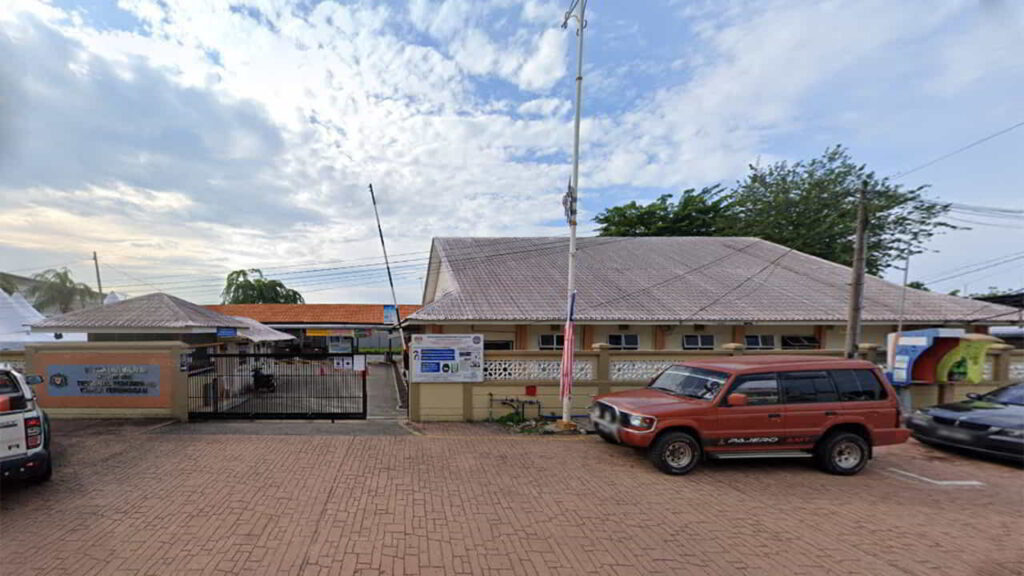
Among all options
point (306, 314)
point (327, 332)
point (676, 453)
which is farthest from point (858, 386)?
point (306, 314)

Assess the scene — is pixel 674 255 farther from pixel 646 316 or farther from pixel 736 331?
pixel 646 316

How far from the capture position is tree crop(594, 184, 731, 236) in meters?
27.6

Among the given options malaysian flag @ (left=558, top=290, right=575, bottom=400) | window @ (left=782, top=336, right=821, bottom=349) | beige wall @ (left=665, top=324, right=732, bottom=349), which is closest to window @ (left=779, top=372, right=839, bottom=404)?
malaysian flag @ (left=558, top=290, right=575, bottom=400)

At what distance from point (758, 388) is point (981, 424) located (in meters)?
4.58

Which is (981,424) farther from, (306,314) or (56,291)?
(56,291)

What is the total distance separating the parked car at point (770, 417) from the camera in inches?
256

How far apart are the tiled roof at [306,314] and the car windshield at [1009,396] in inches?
1148

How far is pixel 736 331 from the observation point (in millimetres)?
14055

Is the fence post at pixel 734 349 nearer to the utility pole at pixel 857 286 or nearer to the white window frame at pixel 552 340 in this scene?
the utility pole at pixel 857 286

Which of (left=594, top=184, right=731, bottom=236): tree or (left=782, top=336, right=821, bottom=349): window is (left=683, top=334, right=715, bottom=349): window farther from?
(left=594, top=184, right=731, bottom=236): tree

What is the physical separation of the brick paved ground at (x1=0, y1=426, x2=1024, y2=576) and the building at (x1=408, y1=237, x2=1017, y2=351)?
525 centimetres

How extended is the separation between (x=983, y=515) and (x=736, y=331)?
8.84m

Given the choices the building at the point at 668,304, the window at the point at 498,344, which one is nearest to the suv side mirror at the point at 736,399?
the building at the point at 668,304

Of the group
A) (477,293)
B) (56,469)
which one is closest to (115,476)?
(56,469)
